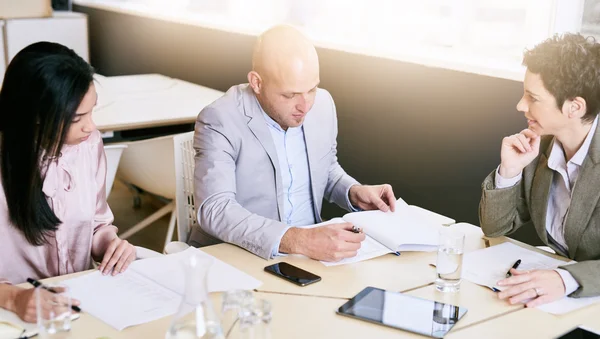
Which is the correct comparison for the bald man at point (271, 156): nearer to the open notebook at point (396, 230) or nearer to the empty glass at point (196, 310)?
the open notebook at point (396, 230)

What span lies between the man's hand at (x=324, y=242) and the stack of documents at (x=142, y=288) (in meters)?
0.21

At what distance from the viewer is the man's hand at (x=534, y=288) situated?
1.80 m

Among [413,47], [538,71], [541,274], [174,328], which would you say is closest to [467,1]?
[413,47]

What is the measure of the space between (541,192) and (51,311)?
151cm

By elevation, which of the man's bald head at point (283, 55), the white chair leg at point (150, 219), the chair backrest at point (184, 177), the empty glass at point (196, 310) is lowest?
the white chair leg at point (150, 219)

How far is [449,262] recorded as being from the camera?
1.90 meters

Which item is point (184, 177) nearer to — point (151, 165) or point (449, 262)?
point (151, 165)

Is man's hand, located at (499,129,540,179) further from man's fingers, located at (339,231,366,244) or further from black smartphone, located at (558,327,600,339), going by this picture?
black smartphone, located at (558,327,600,339)

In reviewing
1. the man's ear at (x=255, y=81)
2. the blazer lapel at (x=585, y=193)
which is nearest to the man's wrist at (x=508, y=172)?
the blazer lapel at (x=585, y=193)

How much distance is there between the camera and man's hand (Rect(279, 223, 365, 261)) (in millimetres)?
2027

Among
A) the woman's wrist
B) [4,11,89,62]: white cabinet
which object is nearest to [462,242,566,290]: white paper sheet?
the woman's wrist

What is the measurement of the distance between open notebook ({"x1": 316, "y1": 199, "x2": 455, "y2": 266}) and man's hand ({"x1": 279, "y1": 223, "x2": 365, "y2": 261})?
3 cm

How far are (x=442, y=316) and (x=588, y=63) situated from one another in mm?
920

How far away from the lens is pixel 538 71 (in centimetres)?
214
